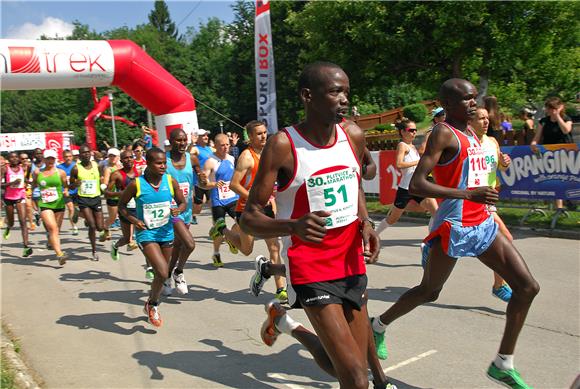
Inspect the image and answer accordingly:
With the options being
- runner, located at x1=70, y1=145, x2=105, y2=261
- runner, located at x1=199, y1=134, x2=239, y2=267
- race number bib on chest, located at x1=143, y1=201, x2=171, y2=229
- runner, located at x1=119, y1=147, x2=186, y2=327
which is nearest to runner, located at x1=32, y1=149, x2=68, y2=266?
runner, located at x1=70, y1=145, x2=105, y2=261

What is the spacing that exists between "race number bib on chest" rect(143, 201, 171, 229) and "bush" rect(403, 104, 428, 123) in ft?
102

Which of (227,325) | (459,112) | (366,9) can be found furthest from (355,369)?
(366,9)

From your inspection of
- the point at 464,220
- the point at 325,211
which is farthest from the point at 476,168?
the point at 325,211

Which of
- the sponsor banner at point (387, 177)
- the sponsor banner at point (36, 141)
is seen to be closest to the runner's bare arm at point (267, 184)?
the sponsor banner at point (387, 177)

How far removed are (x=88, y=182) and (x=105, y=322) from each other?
4993 mm

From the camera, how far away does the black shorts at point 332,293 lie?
3043 millimetres

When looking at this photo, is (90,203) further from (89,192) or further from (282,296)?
(282,296)

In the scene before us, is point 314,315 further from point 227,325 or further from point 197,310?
point 197,310

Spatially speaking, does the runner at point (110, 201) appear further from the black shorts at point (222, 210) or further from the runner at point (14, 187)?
the black shorts at point (222, 210)

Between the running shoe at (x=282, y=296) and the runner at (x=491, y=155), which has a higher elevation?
the runner at (x=491, y=155)

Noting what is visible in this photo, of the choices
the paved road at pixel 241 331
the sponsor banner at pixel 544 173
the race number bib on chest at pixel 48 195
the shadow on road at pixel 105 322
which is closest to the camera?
the paved road at pixel 241 331

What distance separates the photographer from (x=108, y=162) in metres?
12.9

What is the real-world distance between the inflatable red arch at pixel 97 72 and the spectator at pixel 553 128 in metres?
8.53

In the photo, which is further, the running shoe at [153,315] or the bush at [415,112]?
the bush at [415,112]
